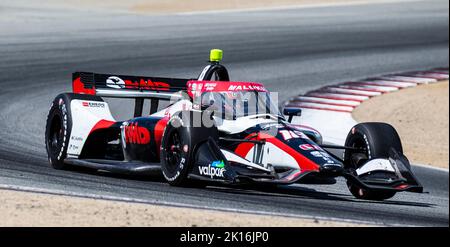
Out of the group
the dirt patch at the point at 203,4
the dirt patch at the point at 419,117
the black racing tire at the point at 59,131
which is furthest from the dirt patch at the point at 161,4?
the black racing tire at the point at 59,131

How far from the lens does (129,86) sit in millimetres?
12805

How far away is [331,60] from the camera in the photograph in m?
23.3

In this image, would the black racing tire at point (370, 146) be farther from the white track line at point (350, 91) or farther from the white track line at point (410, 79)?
the white track line at point (410, 79)

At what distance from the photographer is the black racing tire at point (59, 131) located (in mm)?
11914

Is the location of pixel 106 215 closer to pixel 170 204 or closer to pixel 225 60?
pixel 170 204

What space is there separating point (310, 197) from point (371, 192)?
0.67 meters

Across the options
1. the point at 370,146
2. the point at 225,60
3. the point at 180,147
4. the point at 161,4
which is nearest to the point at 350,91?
the point at 225,60

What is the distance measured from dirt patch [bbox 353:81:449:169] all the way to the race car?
14.2ft

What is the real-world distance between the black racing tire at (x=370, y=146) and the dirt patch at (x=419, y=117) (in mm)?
3883

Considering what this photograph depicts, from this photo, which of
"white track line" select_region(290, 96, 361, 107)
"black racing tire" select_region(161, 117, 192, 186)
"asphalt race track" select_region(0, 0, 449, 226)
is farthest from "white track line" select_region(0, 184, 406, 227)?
"white track line" select_region(290, 96, 361, 107)

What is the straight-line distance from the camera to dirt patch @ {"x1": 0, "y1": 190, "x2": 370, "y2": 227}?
8328 millimetres
